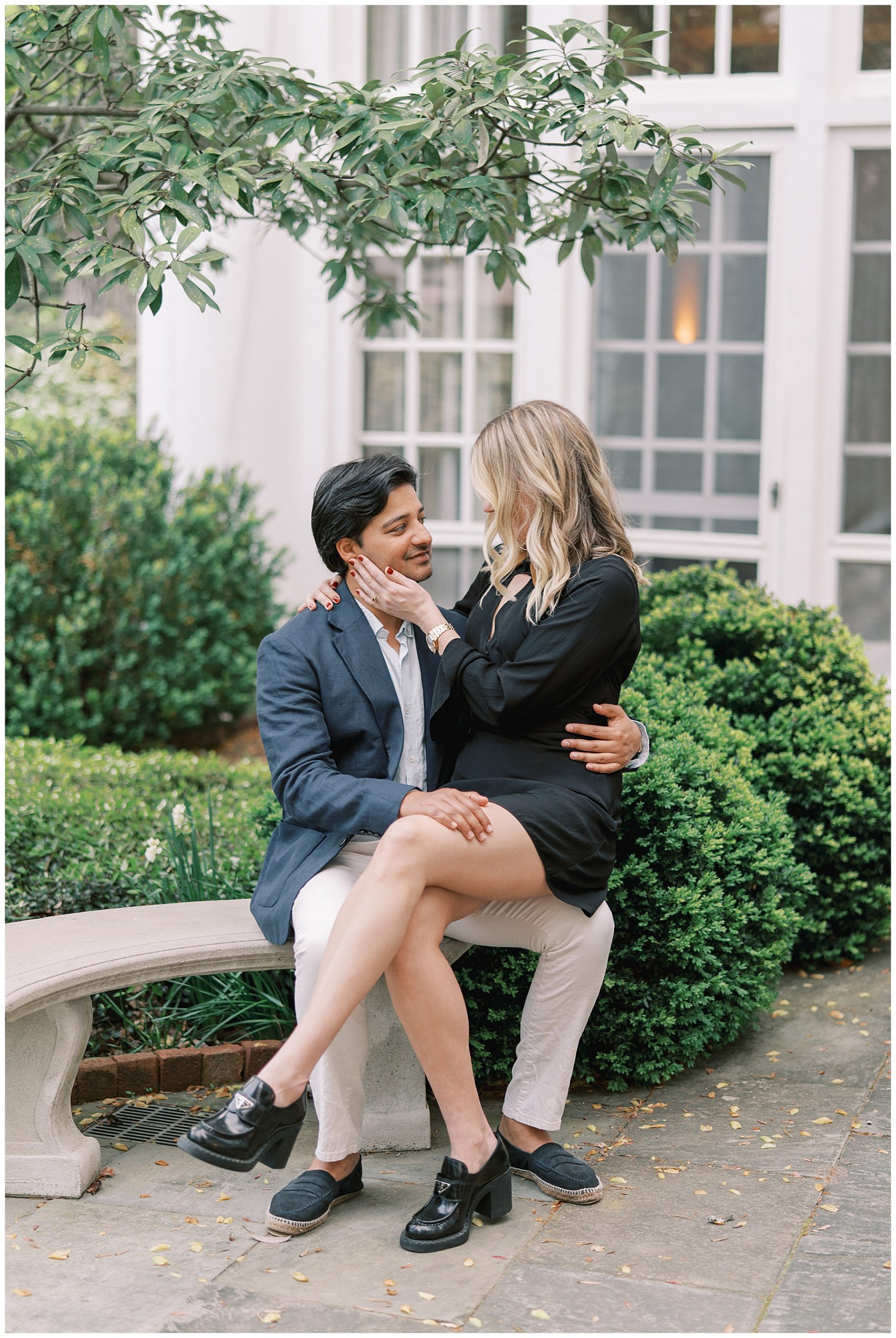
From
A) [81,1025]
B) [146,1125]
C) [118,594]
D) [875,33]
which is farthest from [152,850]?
[875,33]

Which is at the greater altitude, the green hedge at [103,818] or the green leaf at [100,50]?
the green leaf at [100,50]

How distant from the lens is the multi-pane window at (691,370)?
20.9 ft

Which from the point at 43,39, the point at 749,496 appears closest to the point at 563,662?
the point at 43,39

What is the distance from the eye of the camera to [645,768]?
3330 mm

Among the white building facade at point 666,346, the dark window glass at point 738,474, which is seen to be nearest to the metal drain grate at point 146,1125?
the white building facade at point 666,346

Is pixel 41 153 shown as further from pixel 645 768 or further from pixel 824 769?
pixel 824 769

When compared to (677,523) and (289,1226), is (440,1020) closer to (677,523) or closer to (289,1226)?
(289,1226)

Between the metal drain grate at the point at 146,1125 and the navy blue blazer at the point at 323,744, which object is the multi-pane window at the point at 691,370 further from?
the metal drain grate at the point at 146,1125

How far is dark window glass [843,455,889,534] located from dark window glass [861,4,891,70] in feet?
5.92

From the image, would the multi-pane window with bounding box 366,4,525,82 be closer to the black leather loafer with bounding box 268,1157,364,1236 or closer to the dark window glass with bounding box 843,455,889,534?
the dark window glass with bounding box 843,455,889,534

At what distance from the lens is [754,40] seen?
624 centimetres

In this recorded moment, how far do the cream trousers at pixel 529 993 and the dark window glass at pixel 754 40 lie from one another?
16.0 ft

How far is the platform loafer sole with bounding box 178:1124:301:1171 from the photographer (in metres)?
2.38

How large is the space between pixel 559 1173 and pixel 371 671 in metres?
1.14
